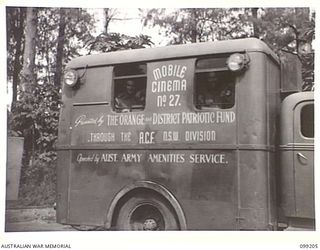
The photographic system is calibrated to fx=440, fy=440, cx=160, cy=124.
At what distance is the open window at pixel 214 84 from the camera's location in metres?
3.12

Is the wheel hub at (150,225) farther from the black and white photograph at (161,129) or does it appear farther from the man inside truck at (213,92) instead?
the man inside truck at (213,92)

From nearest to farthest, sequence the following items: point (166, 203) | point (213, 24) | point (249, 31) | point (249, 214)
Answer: point (249, 214)
point (166, 203)
point (213, 24)
point (249, 31)

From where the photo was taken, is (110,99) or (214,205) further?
(110,99)

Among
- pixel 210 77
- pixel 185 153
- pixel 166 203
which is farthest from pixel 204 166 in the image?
pixel 210 77

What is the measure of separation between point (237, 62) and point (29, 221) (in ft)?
6.08

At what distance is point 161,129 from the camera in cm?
319

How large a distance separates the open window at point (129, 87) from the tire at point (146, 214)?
0.69 m

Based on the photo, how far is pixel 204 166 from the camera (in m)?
3.08

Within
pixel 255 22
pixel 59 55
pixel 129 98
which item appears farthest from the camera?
pixel 59 55

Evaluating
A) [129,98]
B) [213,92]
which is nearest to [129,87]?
[129,98]

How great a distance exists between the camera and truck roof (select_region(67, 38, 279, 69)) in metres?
3.11

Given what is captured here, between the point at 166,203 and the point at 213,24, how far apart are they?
4.89 ft

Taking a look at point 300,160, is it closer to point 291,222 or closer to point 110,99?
point 291,222

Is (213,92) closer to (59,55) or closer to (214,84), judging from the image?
(214,84)
